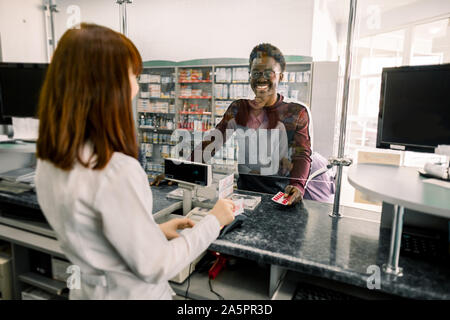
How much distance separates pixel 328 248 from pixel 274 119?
1.02m

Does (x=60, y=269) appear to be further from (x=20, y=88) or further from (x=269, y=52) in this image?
(x=269, y=52)

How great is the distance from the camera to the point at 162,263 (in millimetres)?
749

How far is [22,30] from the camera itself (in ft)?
7.90

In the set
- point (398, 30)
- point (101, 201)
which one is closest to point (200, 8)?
point (101, 201)

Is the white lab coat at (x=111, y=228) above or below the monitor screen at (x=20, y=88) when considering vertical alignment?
below

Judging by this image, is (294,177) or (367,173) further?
(294,177)

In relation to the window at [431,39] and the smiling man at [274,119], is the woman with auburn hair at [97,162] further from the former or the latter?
the window at [431,39]

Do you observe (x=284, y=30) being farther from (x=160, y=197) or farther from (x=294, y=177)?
(x=160, y=197)

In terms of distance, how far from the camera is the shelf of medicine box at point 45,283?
1695mm

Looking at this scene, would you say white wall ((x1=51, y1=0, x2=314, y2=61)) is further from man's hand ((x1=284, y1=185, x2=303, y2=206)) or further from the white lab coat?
the white lab coat

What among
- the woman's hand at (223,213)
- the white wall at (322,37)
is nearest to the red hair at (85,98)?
the woman's hand at (223,213)

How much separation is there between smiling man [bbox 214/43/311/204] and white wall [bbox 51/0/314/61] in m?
0.23

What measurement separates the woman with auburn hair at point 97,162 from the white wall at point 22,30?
220 cm
